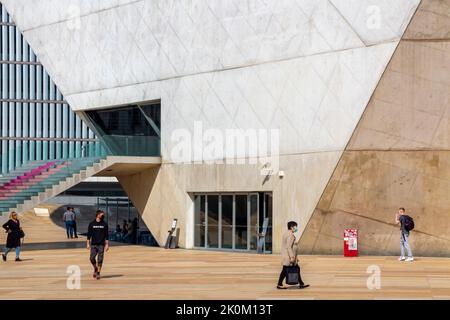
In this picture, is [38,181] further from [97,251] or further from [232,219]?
[97,251]

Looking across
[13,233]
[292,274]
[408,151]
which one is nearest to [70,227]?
[13,233]

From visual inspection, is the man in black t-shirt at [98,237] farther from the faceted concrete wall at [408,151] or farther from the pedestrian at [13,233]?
the faceted concrete wall at [408,151]

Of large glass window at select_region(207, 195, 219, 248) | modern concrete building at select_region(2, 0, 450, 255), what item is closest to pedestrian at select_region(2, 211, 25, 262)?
modern concrete building at select_region(2, 0, 450, 255)

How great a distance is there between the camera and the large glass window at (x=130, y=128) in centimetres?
4459

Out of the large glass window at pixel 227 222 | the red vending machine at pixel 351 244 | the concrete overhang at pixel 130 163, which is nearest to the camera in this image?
the red vending machine at pixel 351 244

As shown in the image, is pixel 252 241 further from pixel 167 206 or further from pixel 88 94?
pixel 88 94

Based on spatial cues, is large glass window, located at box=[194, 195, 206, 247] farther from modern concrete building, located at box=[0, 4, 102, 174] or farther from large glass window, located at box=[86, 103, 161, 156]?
Result: modern concrete building, located at box=[0, 4, 102, 174]

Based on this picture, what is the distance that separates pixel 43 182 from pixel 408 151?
16.9 m

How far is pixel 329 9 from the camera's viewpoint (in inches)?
1455

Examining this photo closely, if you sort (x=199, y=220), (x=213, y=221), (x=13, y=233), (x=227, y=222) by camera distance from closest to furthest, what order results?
1. (x=13, y=233)
2. (x=227, y=222)
3. (x=213, y=221)
4. (x=199, y=220)

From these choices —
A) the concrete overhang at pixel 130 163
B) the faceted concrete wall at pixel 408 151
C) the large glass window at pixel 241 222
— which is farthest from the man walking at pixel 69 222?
the faceted concrete wall at pixel 408 151

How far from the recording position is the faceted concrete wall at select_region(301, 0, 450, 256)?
35.3m

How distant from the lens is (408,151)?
35906 mm

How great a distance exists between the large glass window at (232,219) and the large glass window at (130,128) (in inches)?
143
